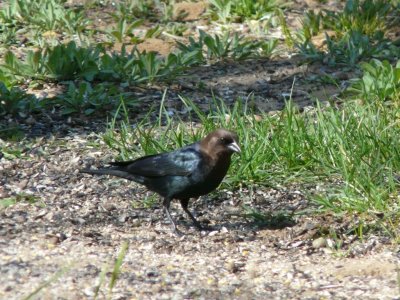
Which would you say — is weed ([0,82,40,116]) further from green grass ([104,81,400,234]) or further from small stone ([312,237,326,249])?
small stone ([312,237,326,249])

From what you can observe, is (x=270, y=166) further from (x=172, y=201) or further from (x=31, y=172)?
(x=31, y=172)

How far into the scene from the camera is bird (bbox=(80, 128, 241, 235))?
5.61 metres

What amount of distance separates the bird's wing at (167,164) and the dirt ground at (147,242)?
0.99 ft

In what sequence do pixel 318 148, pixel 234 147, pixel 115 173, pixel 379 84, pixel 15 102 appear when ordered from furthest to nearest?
pixel 379 84 < pixel 15 102 < pixel 318 148 < pixel 115 173 < pixel 234 147

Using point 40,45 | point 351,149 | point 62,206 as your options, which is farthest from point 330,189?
Answer: point 40,45

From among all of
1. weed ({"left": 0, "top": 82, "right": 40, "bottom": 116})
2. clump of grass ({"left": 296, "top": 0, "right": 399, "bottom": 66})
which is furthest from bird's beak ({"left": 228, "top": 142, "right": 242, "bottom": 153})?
clump of grass ({"left": 296, "top": 0, "right": 399, "bottom": 66})

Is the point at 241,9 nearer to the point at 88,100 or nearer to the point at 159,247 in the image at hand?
the point at 88,100

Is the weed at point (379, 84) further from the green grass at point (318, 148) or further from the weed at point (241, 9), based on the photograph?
the weed at point (241, 9)

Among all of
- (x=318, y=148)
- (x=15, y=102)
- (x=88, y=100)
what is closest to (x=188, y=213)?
(x=318, y=148)

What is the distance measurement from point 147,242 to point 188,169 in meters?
0.49

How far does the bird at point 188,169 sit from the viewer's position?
18.4 ft

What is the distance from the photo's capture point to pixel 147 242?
18.0 feet

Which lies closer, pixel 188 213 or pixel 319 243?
pixel 319 243

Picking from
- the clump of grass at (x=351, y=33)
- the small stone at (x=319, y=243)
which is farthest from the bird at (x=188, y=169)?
the clump of grass at (x=351, y=33)
